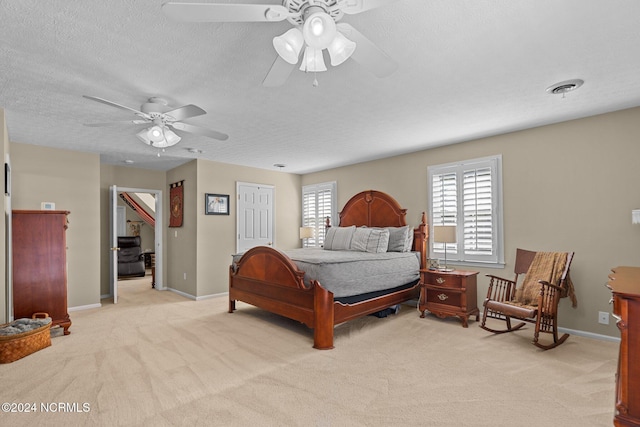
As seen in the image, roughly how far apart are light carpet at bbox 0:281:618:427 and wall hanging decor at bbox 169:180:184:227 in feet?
8.45

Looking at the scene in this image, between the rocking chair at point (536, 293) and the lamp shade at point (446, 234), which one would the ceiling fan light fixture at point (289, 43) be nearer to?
the rocking chair at point (536, 293)

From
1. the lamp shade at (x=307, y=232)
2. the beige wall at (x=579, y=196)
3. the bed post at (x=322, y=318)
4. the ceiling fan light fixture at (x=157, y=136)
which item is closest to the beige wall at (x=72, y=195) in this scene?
the ceiling fan light fixture at (x=157, y=136)

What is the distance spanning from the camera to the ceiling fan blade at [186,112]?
8.63ft

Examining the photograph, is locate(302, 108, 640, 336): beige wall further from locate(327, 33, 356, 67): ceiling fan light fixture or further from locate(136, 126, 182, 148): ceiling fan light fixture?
locate(136, 126, 182, 148): ceiling fan light fixture

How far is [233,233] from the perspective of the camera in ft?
20.0

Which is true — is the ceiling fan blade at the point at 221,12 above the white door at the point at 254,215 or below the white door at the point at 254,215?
above

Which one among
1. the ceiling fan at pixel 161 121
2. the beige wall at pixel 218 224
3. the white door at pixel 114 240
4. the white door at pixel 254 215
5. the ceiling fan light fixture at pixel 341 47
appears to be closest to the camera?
the ceiling fan light fixture at pixel 341 47

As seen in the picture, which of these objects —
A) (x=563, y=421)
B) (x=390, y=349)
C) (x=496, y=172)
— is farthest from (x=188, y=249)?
(x=563, y=421)

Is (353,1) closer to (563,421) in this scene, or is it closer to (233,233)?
(563,421)

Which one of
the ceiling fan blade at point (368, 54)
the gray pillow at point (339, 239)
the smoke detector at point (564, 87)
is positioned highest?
the smoke detector at point (564, 87)

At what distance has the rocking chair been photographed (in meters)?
3.20

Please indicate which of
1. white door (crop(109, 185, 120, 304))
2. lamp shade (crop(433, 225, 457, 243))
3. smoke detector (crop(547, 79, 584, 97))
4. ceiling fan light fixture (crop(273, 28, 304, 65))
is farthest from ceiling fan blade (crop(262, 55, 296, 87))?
white door (crop(109, 185, 120, 304))

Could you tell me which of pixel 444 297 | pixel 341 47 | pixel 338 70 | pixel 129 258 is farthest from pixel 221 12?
pixel 129 258

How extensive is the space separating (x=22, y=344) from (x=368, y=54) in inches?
154
